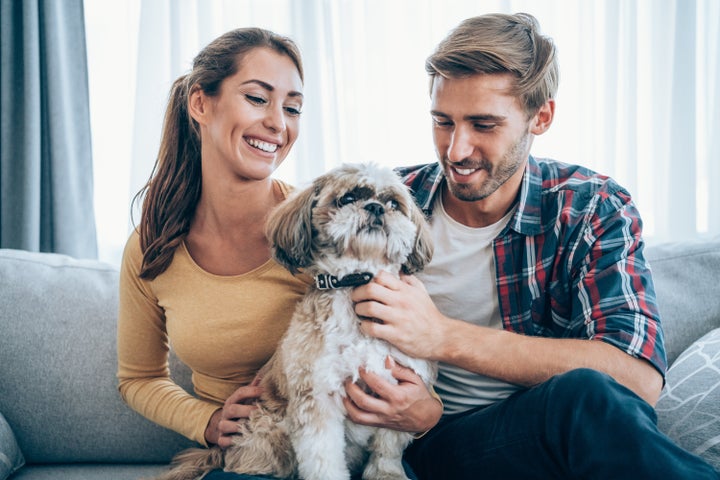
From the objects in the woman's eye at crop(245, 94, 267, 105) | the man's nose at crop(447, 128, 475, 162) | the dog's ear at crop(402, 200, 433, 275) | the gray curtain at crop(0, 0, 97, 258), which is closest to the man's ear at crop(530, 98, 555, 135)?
the man's nose at crop(447, 128, 475, 162)

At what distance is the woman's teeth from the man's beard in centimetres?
55

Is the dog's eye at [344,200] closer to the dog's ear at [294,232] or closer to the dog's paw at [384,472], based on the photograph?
the dog's ear at [294,232]

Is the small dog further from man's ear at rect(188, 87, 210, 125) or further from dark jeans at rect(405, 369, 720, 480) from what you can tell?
man's ear at rect(188, 87, 210, 125)

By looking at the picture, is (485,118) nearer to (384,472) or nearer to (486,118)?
(486,118)

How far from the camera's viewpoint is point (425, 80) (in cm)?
314

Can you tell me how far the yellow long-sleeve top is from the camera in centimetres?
189

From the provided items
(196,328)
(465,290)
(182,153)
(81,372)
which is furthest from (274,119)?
(81,372)

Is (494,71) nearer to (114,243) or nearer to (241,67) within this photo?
(241,67)

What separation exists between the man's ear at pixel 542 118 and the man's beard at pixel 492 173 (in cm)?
6

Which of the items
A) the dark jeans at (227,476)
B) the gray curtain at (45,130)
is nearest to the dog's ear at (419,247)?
the dark jeans at (227,476)

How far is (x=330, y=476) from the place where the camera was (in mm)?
1545

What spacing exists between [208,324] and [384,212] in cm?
69

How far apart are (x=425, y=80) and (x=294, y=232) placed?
178 centimetres

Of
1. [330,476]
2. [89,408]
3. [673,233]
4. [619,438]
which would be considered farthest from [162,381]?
[673,233]
